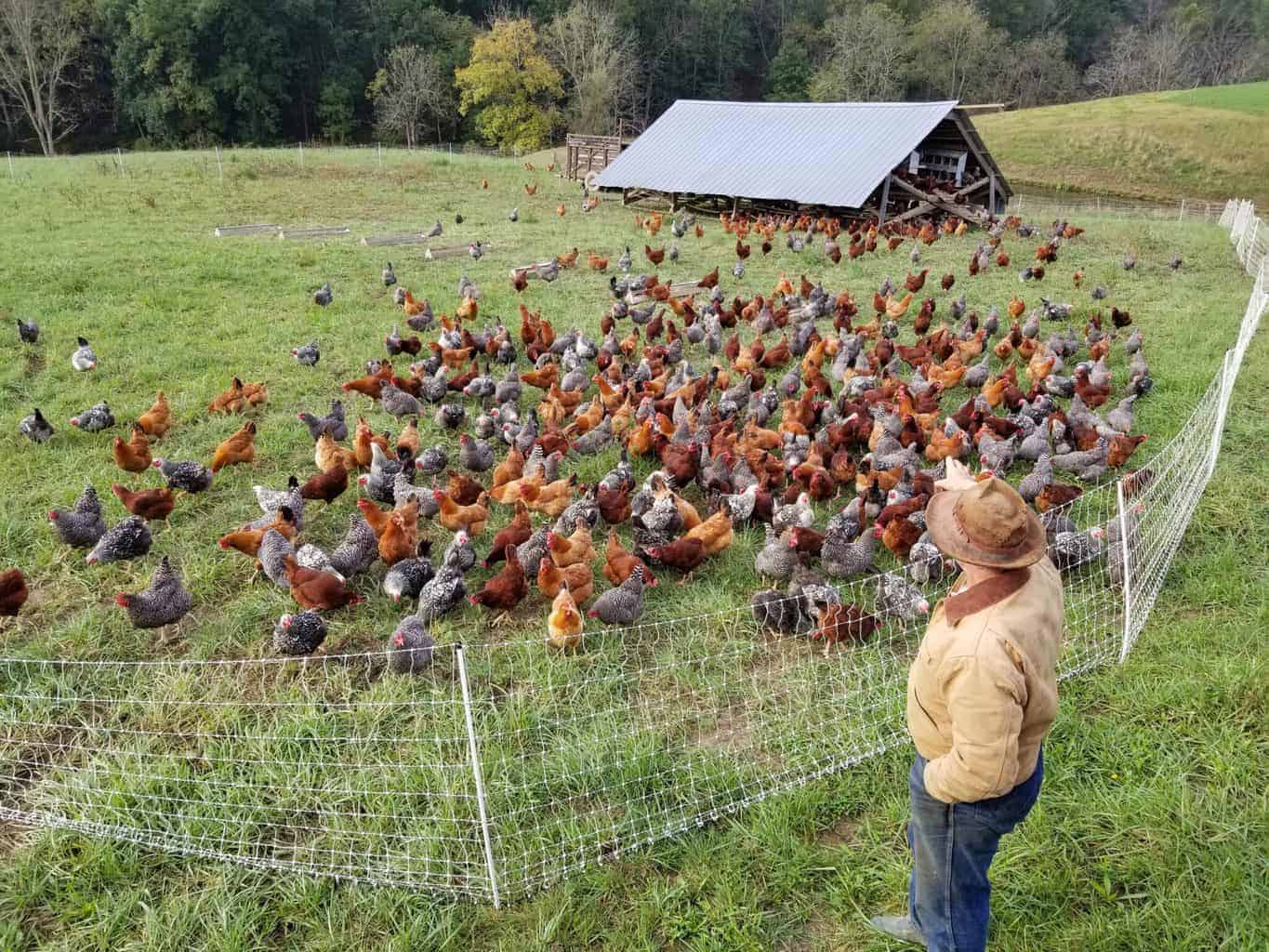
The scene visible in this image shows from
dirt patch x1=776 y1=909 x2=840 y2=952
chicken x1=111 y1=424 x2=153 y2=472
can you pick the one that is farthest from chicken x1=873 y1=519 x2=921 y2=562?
chicken x1=111 y1=424 x2=153 y2=472

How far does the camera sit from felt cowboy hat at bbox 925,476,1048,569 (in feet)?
7.68

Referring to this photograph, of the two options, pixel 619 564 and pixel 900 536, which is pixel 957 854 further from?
pixel 900 536

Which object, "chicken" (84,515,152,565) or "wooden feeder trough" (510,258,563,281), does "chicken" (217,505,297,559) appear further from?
"wooden feeder trough" (510,258,563,281)

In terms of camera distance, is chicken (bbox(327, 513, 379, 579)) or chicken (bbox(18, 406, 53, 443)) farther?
chicken (bbox(18, 406, 53, 443))

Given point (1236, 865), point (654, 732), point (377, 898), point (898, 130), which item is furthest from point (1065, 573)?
point (898, 130)

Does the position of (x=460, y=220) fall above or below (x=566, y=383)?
above

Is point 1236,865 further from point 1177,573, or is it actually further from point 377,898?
point 377,898

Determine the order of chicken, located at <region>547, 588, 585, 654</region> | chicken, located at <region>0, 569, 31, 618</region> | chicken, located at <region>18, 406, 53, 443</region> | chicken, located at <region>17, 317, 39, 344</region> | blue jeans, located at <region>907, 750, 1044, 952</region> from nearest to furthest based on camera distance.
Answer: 1. blue jeans, located at <region>907, 750, 1044, 952</region>
2. chicken, located at <region>547, 588, 585, 654</region>
3. chicken, located at <region>0, 569, 31, 618</region>
4. chicken, located at <region>18, 406, 53, 443</region>
5. chicken, located at <region>17, 317, 39, 344</region>

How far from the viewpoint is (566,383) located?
899cm

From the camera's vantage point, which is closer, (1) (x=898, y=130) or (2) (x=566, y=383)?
(2) (x=566, y=383)

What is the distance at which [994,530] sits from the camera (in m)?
2.36

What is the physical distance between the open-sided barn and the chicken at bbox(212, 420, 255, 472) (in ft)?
56.2

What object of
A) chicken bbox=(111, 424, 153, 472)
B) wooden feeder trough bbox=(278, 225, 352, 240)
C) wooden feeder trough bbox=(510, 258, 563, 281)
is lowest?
chicken bbox=(111, 424, 153, 472)

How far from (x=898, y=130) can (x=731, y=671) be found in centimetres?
2155
